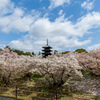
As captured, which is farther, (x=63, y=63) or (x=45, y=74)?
(x=45, y=74)

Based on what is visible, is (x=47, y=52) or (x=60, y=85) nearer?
(x=60, y=85)

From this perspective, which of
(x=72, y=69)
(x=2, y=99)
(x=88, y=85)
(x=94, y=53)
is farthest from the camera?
(x=94, y=53)

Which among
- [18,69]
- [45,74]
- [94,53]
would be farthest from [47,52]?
[45,74]

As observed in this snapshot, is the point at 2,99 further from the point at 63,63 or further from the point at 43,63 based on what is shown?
the point at 63,63

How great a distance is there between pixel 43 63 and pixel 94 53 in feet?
39.4

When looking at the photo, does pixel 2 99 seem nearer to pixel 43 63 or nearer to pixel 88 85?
pixel 43 63

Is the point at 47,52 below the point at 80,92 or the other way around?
the other way around

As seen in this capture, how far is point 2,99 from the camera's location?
7082 millimetres

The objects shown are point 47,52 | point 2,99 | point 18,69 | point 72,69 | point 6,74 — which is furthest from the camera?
point 47,52

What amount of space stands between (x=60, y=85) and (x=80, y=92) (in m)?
2.47

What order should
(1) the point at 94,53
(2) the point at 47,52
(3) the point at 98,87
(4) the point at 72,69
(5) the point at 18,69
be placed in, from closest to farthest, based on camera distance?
(4) the point at 72,69 → (3) the point at 98,87 → (5) the point at 18,69 → (1) the point at 94,53 → (2) the point at 47,52

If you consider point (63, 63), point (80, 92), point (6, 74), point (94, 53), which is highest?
point (94, 53)

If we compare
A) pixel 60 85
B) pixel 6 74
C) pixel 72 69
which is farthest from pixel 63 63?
pixel 6 74

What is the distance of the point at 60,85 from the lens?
11227mm
